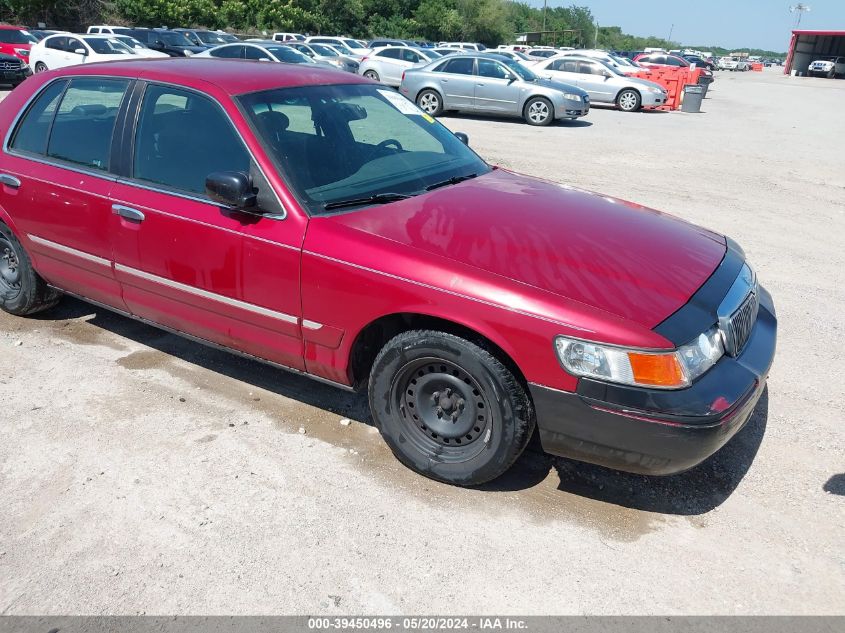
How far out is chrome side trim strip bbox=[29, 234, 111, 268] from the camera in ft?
12.8

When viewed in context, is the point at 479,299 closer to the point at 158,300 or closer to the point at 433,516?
the point at 433,516

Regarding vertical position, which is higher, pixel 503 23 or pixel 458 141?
pixel 503 23

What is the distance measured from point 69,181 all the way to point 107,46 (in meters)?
18.6

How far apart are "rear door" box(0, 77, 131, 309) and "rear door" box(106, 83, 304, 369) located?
0.52 feet

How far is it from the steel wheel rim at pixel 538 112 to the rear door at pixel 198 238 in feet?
45.4

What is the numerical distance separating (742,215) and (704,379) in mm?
6291

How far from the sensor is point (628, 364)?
2.57 metres

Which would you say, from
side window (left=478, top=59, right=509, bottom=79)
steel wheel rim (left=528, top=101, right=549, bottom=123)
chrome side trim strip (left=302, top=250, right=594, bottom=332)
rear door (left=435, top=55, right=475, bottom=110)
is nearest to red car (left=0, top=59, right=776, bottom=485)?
chrome side trim strip (left=302, top=250, right=594, bottom=332)

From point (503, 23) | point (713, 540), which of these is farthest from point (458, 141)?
point (503, 23)

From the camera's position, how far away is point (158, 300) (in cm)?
375

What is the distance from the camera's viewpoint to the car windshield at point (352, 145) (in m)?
3.34

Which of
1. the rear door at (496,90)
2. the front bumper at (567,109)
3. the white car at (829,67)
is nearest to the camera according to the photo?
the front bumper at (567,109)

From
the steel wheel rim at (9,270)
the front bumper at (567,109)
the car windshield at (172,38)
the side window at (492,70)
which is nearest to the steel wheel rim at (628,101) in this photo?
the front bumper at (567,109)

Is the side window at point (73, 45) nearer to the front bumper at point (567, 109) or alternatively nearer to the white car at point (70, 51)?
the white car at point (70, 51)
